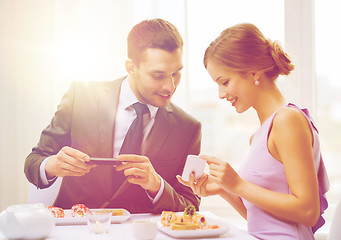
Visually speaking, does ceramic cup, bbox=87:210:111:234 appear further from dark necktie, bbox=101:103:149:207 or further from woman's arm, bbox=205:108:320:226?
dark necktie, bbox=101:103:149:207

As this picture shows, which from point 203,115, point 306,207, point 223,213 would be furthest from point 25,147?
point 306,207

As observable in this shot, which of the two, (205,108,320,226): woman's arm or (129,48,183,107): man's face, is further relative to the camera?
(129,48,183,107): man's face

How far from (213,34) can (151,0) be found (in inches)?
17.1

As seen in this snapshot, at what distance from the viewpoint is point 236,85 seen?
180 cm

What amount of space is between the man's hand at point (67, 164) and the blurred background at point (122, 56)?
0.33 m

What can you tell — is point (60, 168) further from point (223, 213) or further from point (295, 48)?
point (295, 48)

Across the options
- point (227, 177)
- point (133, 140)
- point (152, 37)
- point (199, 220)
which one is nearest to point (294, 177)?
point (227, 177)

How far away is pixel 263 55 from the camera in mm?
1749

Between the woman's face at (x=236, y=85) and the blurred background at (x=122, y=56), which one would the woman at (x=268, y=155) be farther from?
the blurred background at (x=122, y=56)

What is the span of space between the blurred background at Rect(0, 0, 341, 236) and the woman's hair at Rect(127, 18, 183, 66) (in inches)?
3.9

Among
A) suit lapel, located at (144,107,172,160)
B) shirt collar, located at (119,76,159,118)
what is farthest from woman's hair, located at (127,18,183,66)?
suit lapel, located at (144,107,172,160)

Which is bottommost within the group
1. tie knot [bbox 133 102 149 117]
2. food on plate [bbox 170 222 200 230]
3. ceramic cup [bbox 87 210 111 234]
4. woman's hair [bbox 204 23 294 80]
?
food on plate [bbox 170 222 200 230]

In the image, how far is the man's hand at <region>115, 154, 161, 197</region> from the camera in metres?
2.06

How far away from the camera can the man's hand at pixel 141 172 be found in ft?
6.77
